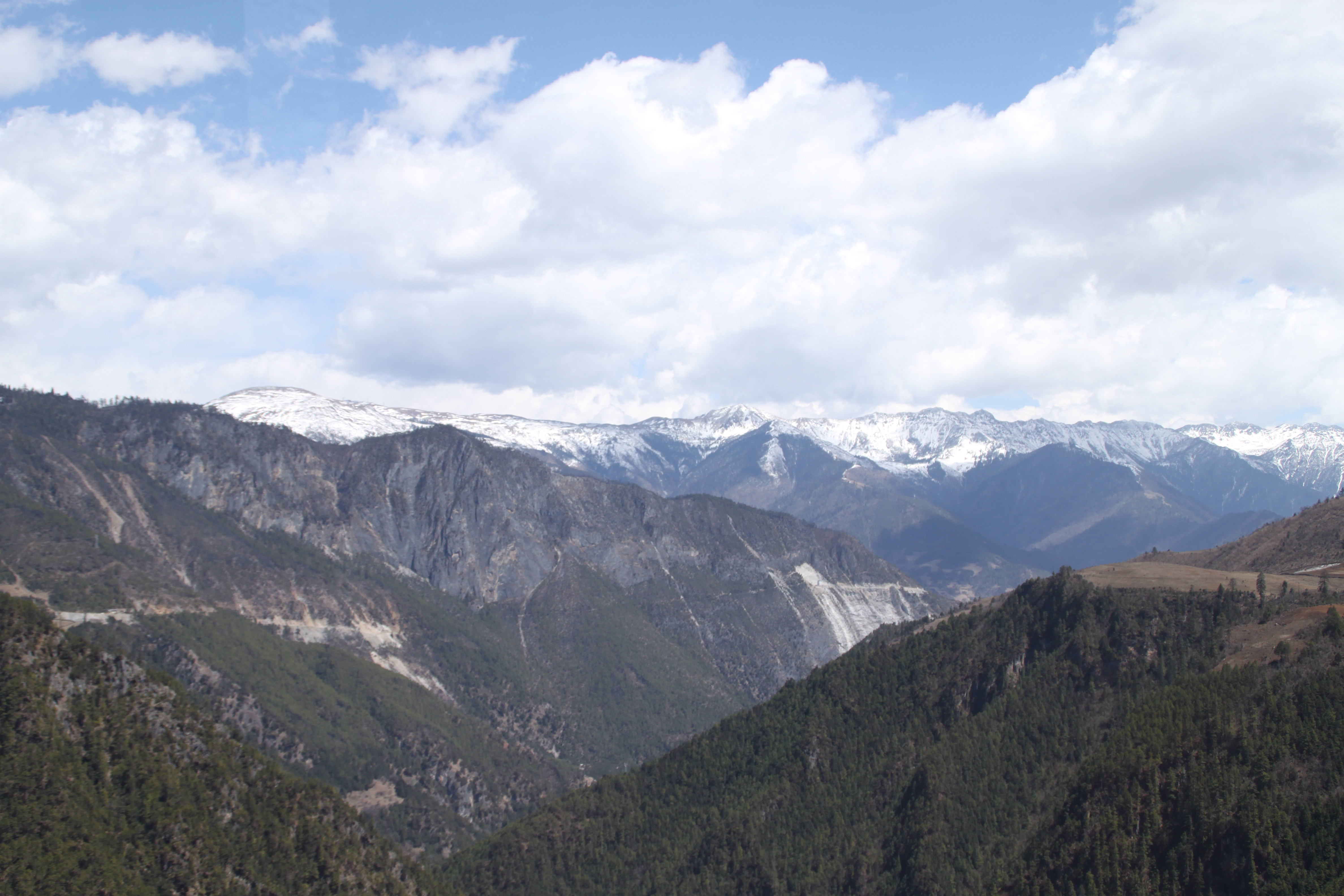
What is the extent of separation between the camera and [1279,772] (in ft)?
492

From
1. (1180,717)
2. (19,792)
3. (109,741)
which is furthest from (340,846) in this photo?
(1180,717)

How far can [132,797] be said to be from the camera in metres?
162

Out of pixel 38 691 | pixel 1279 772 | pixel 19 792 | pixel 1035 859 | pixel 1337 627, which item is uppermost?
pixel 38 691

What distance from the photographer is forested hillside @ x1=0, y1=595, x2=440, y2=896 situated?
5748 inches

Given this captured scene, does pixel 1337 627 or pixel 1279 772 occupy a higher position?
pixel 1337 627

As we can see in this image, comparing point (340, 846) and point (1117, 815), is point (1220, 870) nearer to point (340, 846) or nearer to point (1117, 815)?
point (1117, 815)

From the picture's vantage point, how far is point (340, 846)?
191750 millimetres

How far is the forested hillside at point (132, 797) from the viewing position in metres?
146

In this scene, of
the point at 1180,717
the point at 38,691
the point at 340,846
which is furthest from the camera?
the point at 340,846

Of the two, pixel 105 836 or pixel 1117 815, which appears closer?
pixel 105 836

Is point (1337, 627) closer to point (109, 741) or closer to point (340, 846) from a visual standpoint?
point (340, 846)

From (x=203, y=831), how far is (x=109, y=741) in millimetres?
21992

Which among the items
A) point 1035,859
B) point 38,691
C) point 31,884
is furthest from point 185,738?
point 1035,859

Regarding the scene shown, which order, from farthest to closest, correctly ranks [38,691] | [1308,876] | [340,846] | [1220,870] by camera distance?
[340,846], [38,691], [1220,870], [1308,876]
